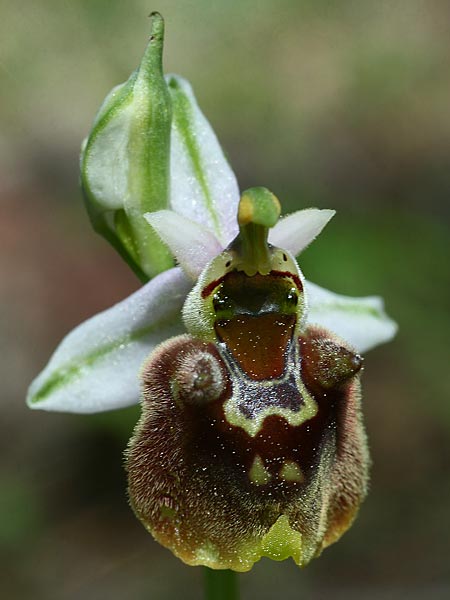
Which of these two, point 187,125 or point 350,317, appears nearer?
point 187,125

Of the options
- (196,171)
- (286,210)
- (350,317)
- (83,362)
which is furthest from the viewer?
(286,210)

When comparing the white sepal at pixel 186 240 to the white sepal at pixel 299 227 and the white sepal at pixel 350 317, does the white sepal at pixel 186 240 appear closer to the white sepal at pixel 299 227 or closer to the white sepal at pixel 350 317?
the white sepal at pixel 299 227

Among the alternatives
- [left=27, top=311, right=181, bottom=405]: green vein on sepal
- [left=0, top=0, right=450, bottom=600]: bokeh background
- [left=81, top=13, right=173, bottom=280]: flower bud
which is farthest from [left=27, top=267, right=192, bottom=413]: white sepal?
[left=0, top=0, right=450, bottom=600]: bokeh background

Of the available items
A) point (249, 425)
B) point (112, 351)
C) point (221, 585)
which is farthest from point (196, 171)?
point (221, 585)

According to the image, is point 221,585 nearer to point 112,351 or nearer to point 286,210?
point 112,351

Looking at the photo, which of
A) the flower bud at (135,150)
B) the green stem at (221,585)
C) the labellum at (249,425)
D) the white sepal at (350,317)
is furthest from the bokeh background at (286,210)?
the labellum at (249,425)

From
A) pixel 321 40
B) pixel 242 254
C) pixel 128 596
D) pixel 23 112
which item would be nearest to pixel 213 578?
pixel 242 254
